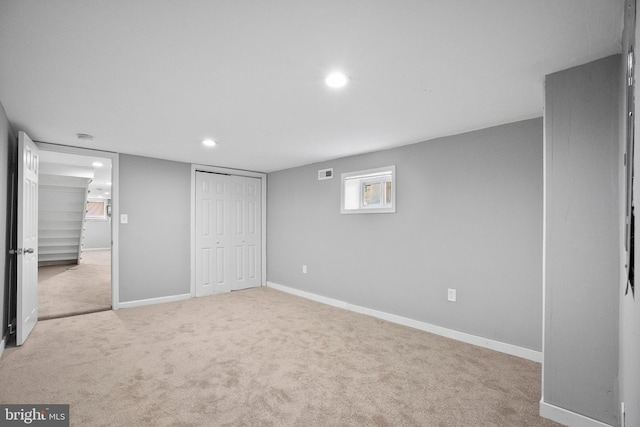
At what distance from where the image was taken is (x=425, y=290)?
11.7 ft

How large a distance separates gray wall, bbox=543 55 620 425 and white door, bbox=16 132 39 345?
4.40 metres

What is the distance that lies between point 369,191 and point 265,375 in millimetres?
2574

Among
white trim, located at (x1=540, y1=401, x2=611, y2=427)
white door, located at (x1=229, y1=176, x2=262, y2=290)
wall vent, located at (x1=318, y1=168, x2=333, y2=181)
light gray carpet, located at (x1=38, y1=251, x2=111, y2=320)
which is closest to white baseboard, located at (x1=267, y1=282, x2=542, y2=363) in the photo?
white trim, located at (x1=540, y1=401, x2=611, y2=427)

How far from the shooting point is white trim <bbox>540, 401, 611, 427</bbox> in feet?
6.04

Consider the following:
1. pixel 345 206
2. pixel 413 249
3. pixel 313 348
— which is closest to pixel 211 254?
Answer: pixel 345 206

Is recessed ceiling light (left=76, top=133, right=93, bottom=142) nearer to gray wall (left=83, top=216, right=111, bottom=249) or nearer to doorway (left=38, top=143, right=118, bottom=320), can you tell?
doorway (left=38, top=143, right=118, bottom=320)

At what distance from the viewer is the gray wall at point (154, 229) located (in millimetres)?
4426

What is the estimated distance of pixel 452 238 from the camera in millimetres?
3367

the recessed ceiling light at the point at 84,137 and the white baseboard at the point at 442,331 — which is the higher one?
the recessed ceiling light at the point at 84,137

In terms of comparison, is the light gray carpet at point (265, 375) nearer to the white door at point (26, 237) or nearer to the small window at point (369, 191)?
the white door at point (26, 237)

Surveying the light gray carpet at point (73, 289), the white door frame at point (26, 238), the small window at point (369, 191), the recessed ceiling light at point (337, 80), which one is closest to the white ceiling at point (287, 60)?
the recessed ceiling light at point (337, 80)

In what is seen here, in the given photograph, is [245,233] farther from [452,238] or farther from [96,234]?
[96,234]

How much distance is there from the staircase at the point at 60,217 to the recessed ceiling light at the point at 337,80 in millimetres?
7591

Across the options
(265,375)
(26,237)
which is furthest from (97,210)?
(265,375)
